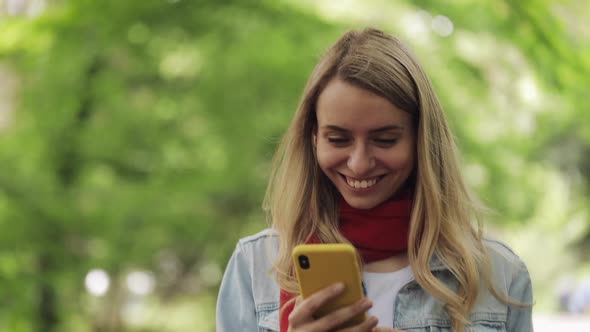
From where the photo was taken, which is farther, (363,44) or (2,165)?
(2,165)

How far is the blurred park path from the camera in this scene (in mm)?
11875

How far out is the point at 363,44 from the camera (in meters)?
1.91

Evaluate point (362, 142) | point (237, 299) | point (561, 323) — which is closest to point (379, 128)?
point (362, 142)

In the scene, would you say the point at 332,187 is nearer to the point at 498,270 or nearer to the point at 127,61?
the point at 498,270

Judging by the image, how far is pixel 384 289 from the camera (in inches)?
75.7

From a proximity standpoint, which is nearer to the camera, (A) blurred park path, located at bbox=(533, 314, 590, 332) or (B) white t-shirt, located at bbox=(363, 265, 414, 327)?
(B) white t-shirt, located at bbox=(363, 265, 414, 327)

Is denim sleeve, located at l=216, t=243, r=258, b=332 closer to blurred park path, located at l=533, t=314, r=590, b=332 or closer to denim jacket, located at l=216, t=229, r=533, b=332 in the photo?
denim jacket, located at l=216, t=229, r=533, b=332

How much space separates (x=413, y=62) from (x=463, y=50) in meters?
4.57

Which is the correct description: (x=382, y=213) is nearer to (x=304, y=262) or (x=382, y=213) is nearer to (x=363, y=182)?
(x=363, y=182)

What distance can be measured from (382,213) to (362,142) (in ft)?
0.70

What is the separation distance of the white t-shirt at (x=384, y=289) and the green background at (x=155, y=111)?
302 centimetres

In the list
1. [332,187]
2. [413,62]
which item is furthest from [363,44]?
[332,187]

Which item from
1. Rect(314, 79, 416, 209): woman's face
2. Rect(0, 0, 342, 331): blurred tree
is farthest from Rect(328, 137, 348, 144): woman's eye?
Rect(0, 0, 342, 331): blurred tree

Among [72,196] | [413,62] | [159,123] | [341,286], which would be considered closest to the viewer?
[341,286]
